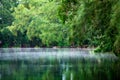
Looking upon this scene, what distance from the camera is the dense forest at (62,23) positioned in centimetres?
1866

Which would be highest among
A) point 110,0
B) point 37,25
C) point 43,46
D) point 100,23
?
point 110,0

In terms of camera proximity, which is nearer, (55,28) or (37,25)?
(55,28)

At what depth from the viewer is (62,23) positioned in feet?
80.1

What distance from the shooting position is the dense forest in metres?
18.7

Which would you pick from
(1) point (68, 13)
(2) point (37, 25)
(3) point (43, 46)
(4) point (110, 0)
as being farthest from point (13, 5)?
(4) point (110, 0)

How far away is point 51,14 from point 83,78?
30.1 meters

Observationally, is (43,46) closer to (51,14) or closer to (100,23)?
(51,14)

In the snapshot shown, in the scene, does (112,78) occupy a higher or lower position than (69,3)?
lower

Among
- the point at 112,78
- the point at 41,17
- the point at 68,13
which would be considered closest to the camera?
the point at 112,78

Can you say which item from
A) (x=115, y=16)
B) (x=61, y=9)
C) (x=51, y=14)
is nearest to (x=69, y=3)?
(x=61, y=9)

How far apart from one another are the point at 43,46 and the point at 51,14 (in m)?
22.8

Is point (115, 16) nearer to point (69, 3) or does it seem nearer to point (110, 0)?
point (110, 0)

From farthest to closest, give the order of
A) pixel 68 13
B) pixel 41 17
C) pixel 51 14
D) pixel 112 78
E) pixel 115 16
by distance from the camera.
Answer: pixel 41 17, pixel 51 14, pixel 68 13, pixel 112 78, pixel 115 16

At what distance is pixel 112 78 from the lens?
68.2 feet
